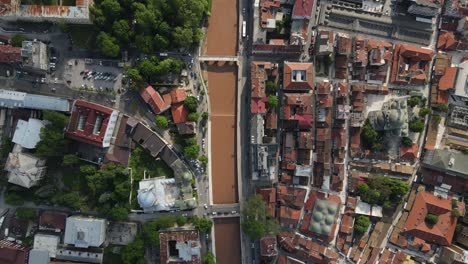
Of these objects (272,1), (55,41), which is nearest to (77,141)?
(55,41)

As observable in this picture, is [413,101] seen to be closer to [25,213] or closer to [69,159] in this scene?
[69,159]

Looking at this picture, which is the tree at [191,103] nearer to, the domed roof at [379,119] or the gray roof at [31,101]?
the gray roof at [31,101]

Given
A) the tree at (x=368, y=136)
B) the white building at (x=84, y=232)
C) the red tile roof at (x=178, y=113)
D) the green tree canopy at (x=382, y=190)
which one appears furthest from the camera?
the tree at (x=368, y=136)

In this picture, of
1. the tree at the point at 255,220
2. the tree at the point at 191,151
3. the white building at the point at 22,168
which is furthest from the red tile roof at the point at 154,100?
the tree at the point at 255,220

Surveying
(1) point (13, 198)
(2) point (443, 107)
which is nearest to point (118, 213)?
(1) point (13, 198)

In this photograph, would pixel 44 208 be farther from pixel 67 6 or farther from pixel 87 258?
pixel 67 6
